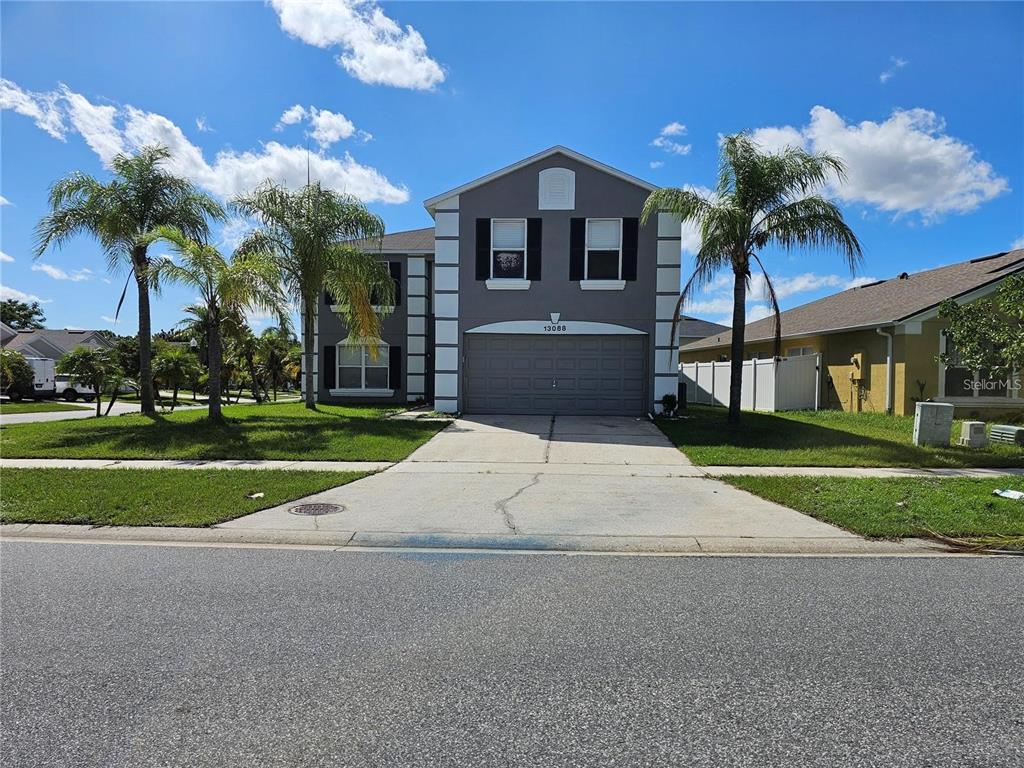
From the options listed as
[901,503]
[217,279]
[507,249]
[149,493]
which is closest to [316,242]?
[217,279]

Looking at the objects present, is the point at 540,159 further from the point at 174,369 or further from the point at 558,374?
the point at 174,369

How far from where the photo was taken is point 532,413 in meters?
17.8

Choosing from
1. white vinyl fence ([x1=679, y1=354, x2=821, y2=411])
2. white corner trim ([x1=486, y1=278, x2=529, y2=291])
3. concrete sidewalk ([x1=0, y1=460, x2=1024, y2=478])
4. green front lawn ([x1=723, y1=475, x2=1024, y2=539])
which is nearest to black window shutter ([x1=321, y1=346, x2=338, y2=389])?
white corner trim ([x1=486, y1=278, x2=529, y2=291])

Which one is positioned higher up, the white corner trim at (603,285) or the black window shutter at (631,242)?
the black window shutter at (631,242)

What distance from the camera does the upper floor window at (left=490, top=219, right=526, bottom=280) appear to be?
17.8m

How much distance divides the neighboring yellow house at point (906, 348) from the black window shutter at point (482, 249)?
1118cm

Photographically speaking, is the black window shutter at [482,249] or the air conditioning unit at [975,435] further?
the black window shutter at [482,249]

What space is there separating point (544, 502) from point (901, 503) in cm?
433

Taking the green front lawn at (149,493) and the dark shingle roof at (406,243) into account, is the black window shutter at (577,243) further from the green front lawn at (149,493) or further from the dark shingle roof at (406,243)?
the green front lawn at (149,493)

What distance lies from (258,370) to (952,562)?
3745cm

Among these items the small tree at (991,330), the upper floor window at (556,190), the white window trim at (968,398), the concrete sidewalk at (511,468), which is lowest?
the concrete sidewalk at (511,468)

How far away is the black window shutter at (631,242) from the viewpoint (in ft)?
57.4

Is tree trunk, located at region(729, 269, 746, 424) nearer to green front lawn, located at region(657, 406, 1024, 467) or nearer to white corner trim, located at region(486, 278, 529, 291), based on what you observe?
green front lawn, located at region(657, 406, 1024, 467)

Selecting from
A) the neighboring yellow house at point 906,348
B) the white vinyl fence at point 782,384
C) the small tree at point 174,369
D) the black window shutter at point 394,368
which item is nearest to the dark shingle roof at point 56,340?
the small tree at point 174,369
